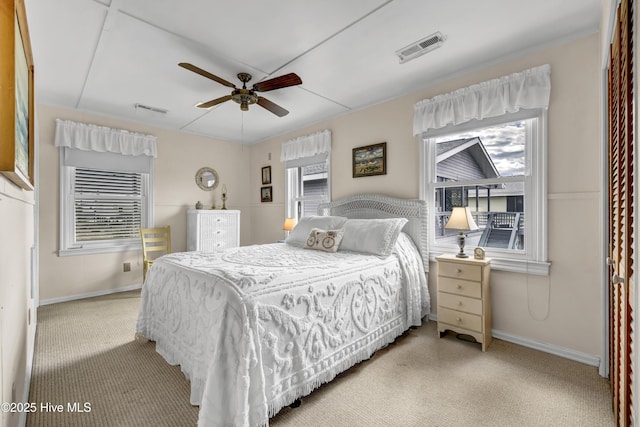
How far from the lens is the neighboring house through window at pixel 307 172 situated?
4.35 m

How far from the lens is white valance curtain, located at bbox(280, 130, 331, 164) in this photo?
14.0 ft

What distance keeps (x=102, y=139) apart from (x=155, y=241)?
1585 mm

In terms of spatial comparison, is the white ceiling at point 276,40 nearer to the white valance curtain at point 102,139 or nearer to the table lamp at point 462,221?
the white valance curtain at point 102,139

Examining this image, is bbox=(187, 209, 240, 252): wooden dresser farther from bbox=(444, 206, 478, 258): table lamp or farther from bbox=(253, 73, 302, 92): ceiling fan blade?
bbox=(444, 206, 478, 258): table lamp

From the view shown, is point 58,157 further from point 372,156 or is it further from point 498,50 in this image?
point 498,50

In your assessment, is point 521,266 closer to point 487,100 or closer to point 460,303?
point 460,303

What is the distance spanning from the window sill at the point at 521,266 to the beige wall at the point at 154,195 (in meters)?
4.32

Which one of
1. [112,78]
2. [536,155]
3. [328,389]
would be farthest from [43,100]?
[536,155]

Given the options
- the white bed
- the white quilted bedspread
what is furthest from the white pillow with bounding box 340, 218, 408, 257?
the white quilted bedspread

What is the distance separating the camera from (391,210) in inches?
134

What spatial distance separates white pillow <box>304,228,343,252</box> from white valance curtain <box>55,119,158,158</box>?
9.94ft

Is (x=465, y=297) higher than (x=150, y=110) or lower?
lower

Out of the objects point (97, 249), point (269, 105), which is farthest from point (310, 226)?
point (97, 249)

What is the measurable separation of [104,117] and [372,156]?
3.74 meters
